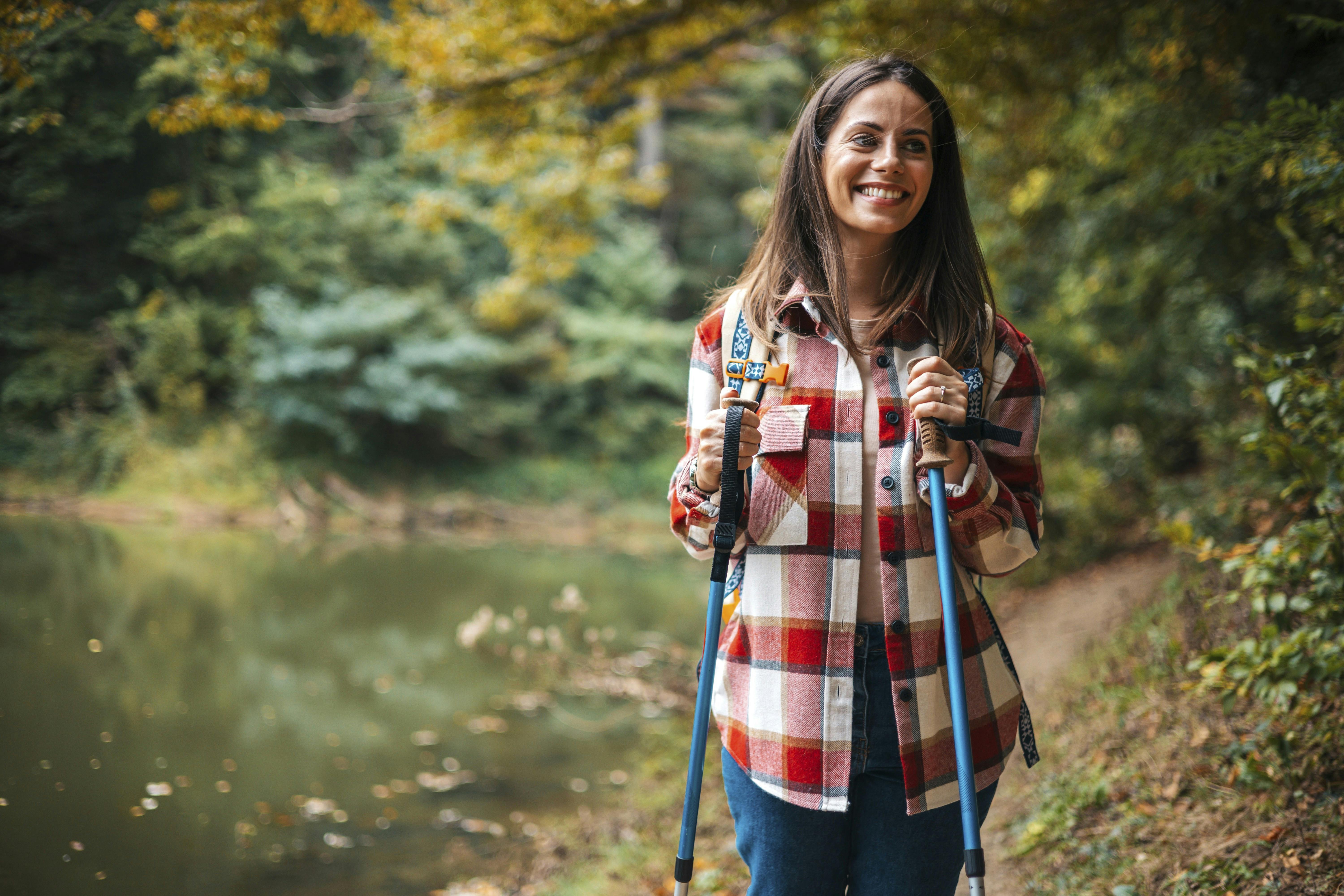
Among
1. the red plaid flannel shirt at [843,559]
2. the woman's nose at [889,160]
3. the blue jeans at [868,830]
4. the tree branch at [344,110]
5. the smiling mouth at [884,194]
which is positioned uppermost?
the tree branch at [344,110]

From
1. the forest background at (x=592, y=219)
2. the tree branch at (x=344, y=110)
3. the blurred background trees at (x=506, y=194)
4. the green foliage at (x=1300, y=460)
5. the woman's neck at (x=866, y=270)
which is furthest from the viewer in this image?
the tree branch at (x=344, y=110)

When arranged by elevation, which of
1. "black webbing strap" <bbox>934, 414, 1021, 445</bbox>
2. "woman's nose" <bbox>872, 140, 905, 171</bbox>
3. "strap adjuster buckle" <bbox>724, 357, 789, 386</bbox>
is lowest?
"black webbing strap" <bbox>934, 414, 1021, 445</bbox>

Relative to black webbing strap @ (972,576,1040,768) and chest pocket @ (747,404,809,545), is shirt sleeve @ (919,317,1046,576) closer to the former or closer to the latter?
black webbing strap @ (972,576,1040,768)

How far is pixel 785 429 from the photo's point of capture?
5.06 feet

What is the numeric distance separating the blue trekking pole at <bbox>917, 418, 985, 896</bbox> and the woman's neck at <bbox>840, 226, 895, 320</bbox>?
293mm

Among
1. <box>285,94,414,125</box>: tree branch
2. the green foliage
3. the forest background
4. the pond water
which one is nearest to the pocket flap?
the forest background

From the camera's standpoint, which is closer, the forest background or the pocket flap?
the pocket flap

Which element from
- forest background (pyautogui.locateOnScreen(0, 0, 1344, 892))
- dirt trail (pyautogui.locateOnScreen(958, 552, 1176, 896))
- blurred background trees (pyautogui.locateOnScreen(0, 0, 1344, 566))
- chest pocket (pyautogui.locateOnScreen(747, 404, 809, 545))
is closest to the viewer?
chest pocket (pyautogui.locateOnScreen(747, 404, 809, 545))

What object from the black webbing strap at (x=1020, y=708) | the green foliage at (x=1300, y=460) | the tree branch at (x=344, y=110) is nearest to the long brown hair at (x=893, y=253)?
the black webbing strap at (x=1020, y=708)

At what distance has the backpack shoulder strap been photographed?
62.1 inches

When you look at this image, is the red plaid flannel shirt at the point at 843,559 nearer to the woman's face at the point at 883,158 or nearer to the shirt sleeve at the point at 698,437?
the shirt sleeve at the point at 698,437

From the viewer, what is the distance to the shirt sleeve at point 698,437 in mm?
1570

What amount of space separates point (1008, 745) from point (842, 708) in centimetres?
36

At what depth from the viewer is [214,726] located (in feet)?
13.7
